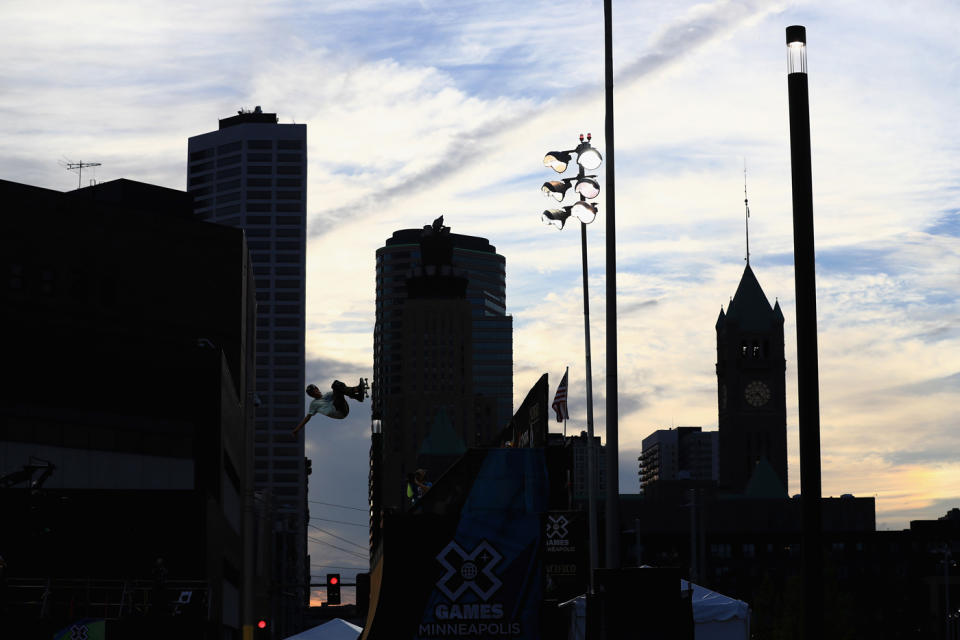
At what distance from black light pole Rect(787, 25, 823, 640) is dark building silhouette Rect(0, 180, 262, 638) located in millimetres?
35568

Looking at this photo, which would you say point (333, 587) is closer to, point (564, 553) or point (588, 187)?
point (588, 187)

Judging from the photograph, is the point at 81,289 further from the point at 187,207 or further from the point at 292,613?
the point at 292,613

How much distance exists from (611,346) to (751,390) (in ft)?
560

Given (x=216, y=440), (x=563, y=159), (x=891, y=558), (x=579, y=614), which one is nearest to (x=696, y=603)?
(x=579, y=614)

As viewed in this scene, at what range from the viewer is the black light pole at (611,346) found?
23078 millimetres

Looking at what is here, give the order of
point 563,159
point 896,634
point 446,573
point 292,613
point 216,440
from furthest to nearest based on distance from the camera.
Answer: point 292,613, point 896,634, point 216,440, point 563,159, point 446,573

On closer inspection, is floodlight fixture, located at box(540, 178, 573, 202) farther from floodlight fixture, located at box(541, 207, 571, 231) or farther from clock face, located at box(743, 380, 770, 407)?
clock face, located at box(743, 380, 770, 407)

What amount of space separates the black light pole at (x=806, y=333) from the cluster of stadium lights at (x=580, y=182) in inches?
604

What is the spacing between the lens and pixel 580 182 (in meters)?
28.1

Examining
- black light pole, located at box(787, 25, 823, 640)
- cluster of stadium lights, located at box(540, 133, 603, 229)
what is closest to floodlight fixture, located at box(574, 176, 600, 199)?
cluster of stadium lights, located at box(540, 133, 603, 229)

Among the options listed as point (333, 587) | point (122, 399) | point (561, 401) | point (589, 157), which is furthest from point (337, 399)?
point (122, 399)

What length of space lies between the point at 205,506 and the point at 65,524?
208 inches

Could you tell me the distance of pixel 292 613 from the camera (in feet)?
634

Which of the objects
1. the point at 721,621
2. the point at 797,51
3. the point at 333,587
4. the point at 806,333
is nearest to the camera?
the point at 806,333
